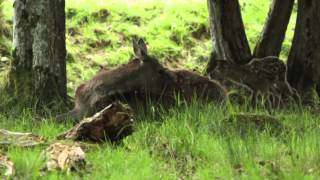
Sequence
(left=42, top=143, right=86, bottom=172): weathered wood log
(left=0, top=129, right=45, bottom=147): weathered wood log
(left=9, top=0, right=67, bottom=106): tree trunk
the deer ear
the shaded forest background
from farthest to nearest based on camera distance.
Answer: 1. the shaded forest background
2. (left=9, top=0, right=67, bottom=106): tree trunk
3. the deer ear
4. (left=0, top=129, right=45, bottom=147): weathered wood log
5. (left=42, top=143, right=86, bottom=172): weathered wood log

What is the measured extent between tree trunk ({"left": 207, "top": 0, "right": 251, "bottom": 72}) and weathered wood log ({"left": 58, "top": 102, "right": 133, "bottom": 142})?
13.3ft

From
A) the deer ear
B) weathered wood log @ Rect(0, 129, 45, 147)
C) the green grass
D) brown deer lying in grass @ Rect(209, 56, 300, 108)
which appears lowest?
the green grass

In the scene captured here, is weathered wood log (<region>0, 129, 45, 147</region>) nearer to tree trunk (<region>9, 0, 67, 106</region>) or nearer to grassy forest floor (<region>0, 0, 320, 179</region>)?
grassy forest floor (<region>0, 0, 320, 179</region>)

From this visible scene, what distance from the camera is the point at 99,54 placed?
486 inches

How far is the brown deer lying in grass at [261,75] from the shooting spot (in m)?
8.49

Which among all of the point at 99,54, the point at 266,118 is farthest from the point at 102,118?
the point at 99,54

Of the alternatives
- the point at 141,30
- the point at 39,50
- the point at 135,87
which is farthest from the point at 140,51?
the point at 141,30

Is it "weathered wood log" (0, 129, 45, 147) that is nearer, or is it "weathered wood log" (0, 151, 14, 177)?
"weathered wood log" (0, 151, 14, 177)

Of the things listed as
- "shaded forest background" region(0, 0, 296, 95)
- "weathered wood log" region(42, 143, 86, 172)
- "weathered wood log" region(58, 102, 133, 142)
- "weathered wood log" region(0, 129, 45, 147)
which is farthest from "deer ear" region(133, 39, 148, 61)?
"shaded forest background" region(0, 0, 296, 95)

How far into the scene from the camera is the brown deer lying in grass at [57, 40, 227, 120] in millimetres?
6754

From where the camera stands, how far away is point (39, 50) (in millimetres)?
7258

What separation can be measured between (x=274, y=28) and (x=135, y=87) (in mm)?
3286

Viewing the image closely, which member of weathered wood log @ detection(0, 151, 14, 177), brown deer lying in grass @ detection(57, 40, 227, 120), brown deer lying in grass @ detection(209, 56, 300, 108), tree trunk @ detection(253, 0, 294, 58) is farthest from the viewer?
tree trunk @ detection(253, 0, 294, 58)

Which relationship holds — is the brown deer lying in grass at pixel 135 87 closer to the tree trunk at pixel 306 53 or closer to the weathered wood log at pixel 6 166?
the weathered wood log at pixel 6 166
